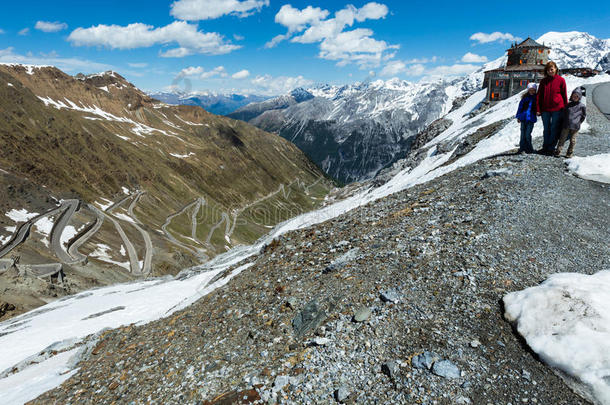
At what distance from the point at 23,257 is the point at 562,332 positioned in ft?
319

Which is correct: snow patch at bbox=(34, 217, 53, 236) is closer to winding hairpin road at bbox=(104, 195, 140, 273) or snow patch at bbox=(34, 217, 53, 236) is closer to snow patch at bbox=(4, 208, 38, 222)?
snow patch at bbox=(4, 208, 38, 222)

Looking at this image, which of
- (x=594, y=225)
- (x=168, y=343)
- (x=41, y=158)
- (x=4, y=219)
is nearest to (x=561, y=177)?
(x=594, y=225)

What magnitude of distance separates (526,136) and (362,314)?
17.1m

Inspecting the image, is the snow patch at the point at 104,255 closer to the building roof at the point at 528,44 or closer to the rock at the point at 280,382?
the rock at the point at 280,382

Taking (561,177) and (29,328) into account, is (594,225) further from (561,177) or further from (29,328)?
(29,328)

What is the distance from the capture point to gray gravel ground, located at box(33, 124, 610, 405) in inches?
276

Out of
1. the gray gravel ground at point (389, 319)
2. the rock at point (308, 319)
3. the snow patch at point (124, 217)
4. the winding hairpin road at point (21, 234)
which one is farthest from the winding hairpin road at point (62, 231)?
the rock at point (308, 319)

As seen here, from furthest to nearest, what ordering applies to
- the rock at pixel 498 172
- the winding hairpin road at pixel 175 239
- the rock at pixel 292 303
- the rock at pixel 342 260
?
the winding hairpin road at pixel 175 239 → the rock at pixel 498 172 → the rock at pixel 342 260 → the rock at pixel 292 303

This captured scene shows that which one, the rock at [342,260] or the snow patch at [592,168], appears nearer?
the rock at [342,260]

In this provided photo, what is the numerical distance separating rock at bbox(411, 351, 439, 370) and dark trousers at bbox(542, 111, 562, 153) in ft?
53.9

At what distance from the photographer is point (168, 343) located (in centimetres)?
1162

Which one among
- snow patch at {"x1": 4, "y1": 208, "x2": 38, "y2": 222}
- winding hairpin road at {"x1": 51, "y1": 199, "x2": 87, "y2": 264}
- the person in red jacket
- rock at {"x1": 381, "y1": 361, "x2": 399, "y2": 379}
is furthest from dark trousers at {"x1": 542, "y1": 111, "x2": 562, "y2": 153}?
snow patch at {"x1": 4, "y1": 208, "x2": 38, "y2": 222}

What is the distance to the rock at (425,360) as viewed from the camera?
714 cm

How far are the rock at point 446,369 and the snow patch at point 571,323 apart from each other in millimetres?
1833
